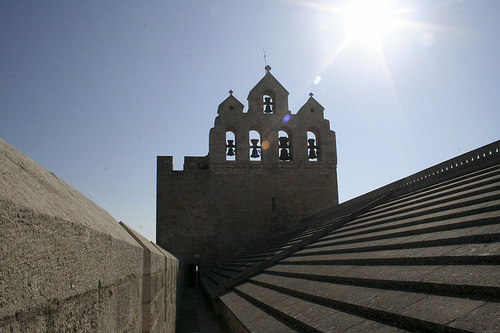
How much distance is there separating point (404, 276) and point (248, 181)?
42.0ft

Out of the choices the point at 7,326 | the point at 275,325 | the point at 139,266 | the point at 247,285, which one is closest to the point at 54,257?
the point at 7,326

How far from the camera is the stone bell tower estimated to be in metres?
15.9

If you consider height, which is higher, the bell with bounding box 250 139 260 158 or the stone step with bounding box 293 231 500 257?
the bell with bounding box 250 139 260 158

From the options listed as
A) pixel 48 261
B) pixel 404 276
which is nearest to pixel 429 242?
pixel 404 276

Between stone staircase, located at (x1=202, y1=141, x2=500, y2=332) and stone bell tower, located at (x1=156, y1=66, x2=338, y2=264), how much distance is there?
8.15 m

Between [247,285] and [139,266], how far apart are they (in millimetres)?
5954

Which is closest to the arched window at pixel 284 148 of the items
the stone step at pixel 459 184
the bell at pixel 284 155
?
the bell at pixel 284 155

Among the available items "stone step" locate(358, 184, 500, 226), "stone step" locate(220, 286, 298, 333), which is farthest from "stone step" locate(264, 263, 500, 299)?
"stone step" locate(358, 184, 500, 226)

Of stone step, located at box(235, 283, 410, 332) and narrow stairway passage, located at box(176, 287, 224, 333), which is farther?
narrow stairway passage, located at box(176, 287, 224, 333)

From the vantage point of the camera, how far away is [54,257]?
3.27 ft

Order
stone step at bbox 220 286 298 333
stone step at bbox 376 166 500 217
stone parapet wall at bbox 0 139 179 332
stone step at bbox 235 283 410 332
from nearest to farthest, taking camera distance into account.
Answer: stone parapet wall at bbox 0 139 179 332
stone step at bbox 235 283 410 332
stone step at bbox 220 286 298 333
stone step at bbox 376 166 500 217

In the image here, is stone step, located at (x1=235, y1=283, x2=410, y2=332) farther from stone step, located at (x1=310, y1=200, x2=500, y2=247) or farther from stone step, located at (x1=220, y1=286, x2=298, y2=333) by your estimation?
stone step, located at (x1=310, y1=200, x2=500, y2=247)

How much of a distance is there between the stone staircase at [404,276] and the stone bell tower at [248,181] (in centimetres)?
815

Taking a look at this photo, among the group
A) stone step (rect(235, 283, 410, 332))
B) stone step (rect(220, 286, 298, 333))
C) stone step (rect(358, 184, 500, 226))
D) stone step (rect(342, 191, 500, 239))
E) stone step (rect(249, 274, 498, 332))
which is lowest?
stone step (rect(220, 286, 298, 333))
